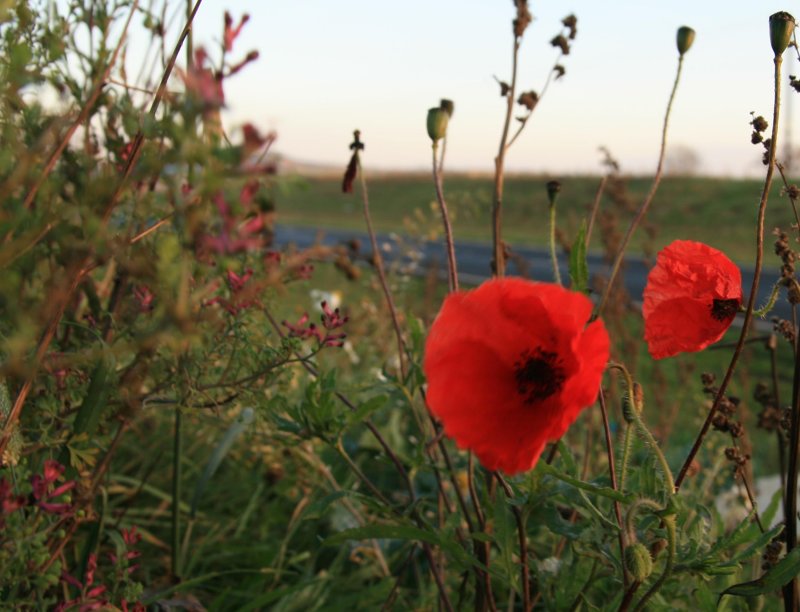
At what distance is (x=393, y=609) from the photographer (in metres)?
1.81

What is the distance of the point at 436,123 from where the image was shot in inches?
50.8

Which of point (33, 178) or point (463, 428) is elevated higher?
point (33, 178)

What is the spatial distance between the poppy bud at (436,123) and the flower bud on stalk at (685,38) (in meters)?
0.37

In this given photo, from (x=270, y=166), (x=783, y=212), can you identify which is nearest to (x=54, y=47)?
(x=270, y=166)

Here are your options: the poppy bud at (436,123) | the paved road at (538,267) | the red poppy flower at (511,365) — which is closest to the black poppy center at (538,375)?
the red poppy flower at (511,365)

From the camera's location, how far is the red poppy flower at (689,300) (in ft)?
3.99

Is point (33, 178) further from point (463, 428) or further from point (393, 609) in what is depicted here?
point (393, 609)

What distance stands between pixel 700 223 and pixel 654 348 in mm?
23143

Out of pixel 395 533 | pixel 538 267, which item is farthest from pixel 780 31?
pixel 538 267

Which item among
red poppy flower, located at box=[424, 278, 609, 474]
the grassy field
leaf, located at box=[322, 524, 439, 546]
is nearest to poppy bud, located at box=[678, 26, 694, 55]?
red poppy flower, located at box=[424, 278, 609, 474]

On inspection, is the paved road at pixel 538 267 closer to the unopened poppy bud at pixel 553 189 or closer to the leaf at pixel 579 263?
the unopened poppy bud at pixel 553 189

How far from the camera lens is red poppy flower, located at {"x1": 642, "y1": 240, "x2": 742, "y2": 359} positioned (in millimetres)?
1216

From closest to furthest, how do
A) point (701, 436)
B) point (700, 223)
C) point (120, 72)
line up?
1. point (701, 436)
2. point (120, 72)
3. point (700, 223)

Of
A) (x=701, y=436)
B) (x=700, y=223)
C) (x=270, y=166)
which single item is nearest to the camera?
(x=270, y=166)
